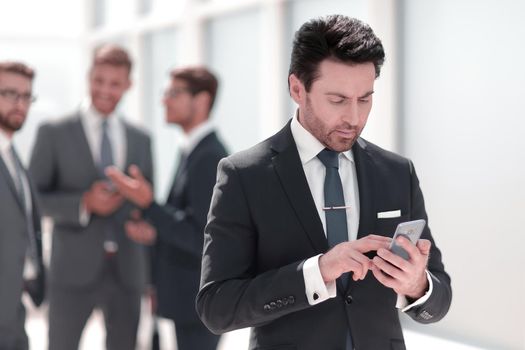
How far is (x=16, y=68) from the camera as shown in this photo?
3.60 meters

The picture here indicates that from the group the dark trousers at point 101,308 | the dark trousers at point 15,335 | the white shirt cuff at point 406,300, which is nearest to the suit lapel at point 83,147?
the dark trousers at point 101,308

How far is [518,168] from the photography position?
12.9ft

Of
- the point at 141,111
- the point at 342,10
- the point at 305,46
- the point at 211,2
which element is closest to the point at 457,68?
the point at 342,10

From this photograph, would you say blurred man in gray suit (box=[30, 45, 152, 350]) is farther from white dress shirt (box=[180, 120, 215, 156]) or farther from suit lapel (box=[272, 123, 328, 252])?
suit lapel (box=[272, 123, 328, 252])

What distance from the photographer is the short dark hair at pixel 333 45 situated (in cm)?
189

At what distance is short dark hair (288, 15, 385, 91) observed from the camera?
1.89 metres

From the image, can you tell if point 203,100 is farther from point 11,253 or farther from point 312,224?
point 312,224

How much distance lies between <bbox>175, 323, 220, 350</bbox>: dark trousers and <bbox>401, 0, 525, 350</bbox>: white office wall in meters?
1.44

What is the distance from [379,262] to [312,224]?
220 mm

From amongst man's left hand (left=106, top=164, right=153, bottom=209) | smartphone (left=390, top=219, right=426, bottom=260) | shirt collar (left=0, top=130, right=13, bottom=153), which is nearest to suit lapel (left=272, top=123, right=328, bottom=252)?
smartphone (left=390, top=219, right=426, bottom=260)

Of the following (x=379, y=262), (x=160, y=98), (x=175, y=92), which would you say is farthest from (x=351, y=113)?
(x=160, y=98)

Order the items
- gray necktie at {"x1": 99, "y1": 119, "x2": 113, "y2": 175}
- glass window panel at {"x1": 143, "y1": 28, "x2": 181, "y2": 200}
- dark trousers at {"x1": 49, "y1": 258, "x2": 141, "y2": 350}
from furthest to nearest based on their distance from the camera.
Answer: glass window panel at {"x1": 143, "y1": 28, "x2": 181, "y2": 200}, gray necktie at {"x1": 99, "y1": 119, "x2": 113, "y2": 175}, dark trousers at {"x1": 49, "y1": 258, "x2": 141, "y2": 350}

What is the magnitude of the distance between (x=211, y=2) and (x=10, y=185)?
3.87 metres

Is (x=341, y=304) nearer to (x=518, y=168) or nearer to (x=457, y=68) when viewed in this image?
(x=518, y=168)
